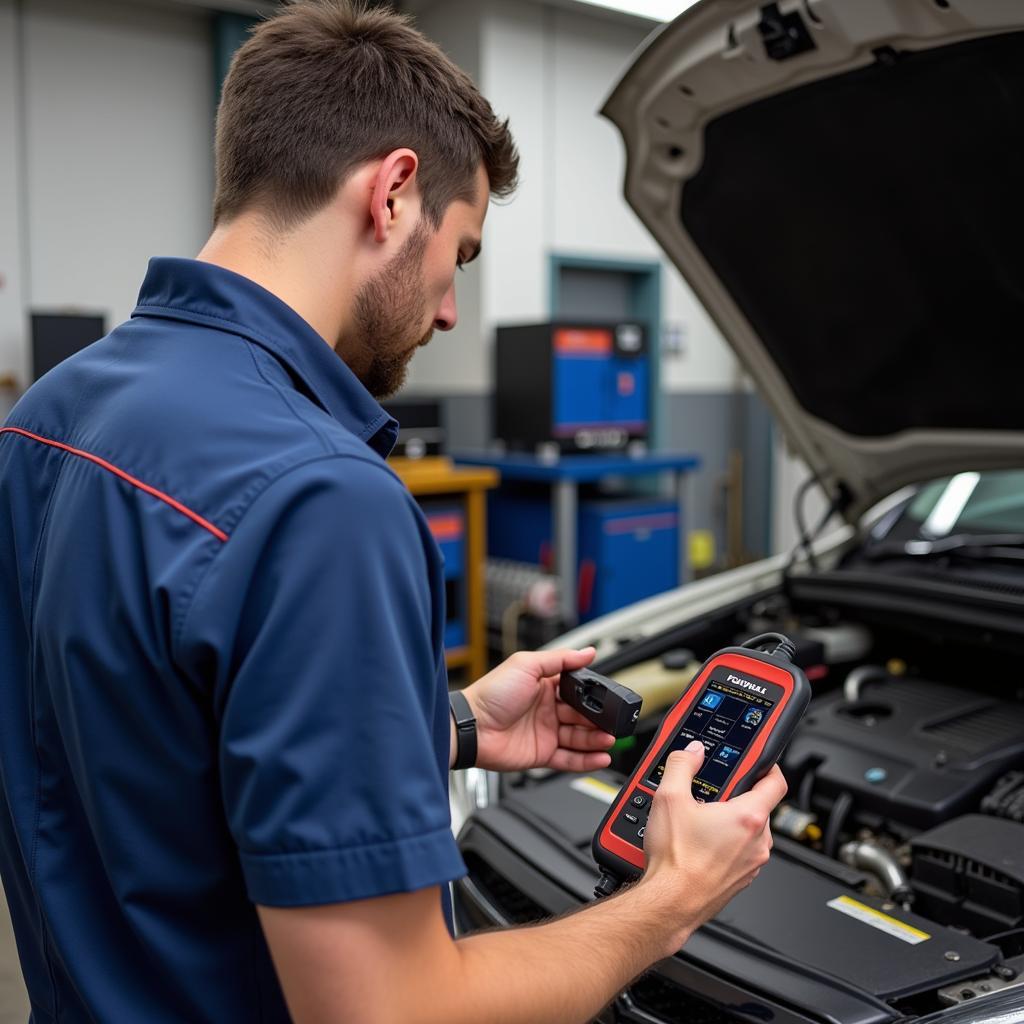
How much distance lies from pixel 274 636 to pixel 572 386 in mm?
4265

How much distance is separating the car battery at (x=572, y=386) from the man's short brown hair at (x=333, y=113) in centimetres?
377

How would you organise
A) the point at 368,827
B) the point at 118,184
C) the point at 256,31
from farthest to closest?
the point at 118,184 < the point at 256,31 < the point at 368,827

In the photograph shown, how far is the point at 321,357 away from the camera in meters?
0.88

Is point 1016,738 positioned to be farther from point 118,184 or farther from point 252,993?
point 118,184

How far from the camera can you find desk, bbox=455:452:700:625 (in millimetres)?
4738

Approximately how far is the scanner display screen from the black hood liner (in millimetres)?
912

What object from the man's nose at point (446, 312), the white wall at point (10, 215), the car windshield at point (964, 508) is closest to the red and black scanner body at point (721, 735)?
the man's nose at point (446, 312)

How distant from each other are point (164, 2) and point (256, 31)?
480 centimetres

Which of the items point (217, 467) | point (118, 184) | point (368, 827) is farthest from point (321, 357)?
point (118, 184)

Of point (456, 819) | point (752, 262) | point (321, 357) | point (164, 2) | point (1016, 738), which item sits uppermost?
point (164, 2)

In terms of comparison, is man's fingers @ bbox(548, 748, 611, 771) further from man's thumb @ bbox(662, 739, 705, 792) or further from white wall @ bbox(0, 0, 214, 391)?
white wall @ bbox(0, 0, 214, 391)

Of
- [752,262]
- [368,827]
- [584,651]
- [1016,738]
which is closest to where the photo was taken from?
[368,827]

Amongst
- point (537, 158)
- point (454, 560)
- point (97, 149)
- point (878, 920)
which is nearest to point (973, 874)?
point (878, 920)

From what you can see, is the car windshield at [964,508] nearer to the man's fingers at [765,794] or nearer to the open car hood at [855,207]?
the open car hood at [855,207]
